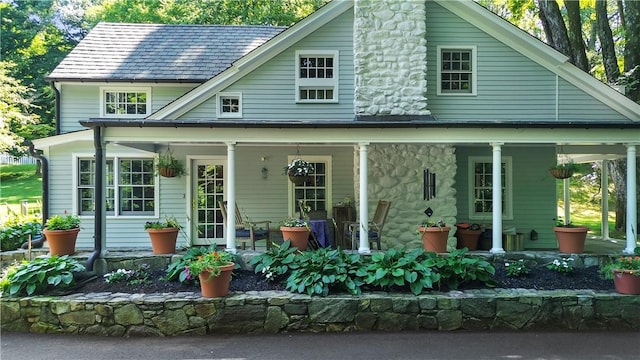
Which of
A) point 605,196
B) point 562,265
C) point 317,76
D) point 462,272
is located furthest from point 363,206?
point 605,196

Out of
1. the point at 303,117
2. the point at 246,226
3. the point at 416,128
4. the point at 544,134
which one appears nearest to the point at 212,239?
the point at 246,226

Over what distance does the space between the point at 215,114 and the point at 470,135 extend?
5.39m

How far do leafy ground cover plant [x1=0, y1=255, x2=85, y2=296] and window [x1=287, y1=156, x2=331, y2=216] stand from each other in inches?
193

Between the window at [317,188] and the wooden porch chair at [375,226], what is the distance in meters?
1.45

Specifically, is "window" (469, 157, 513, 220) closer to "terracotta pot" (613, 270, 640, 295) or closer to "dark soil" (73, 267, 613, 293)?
"dark soil" (73, 267, 613, 293)

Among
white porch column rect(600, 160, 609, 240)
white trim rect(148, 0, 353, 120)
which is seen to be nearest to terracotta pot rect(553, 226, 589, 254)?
white porch column rect(600, 160, 609, 240)

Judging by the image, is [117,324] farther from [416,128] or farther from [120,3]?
[120,3]

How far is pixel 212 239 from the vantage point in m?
9.77

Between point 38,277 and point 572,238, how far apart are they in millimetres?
8475

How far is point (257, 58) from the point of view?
938 centimetres

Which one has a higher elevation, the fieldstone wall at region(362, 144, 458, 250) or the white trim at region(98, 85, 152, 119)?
the white trim at region(98, 85, 152, 119)

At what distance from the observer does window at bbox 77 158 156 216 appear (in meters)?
9.69

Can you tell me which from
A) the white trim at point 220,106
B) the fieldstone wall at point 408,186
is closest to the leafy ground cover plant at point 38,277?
the white trim at point 220,106

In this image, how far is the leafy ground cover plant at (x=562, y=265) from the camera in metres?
6.78
